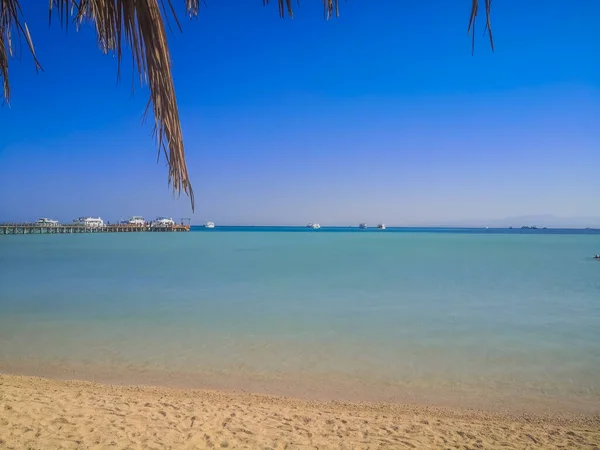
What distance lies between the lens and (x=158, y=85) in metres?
1.57

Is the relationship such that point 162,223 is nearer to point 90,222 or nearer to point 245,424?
point 90,222

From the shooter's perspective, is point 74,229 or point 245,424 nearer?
point 245,424

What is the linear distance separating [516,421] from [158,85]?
19.2ft

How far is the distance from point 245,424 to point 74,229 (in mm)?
88862

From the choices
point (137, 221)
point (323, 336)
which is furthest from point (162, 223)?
point (323, 336)

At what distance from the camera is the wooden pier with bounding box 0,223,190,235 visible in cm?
6988

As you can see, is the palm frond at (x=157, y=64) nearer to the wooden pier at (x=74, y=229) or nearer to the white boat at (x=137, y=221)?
the wooden pier at (x=74, y=229)

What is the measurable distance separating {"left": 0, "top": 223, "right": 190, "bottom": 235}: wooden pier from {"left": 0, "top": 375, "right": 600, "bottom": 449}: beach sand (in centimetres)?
7548

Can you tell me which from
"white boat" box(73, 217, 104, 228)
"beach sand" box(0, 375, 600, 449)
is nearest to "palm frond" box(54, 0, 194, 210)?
"beach sand" box(0, 375, 600, 449)

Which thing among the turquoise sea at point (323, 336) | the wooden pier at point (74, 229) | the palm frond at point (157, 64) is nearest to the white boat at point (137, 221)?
the wooden pier at point (74, 229)

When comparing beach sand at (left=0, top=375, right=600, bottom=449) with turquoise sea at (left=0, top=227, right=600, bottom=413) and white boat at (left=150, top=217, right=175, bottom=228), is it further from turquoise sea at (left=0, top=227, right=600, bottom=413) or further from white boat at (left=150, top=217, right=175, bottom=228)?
white boat at (left=150, top=217, right=175, bottom=228)

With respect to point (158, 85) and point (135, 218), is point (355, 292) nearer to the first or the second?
point (158, 85)

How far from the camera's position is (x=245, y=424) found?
486cm

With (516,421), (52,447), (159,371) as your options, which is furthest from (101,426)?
(516,421)
